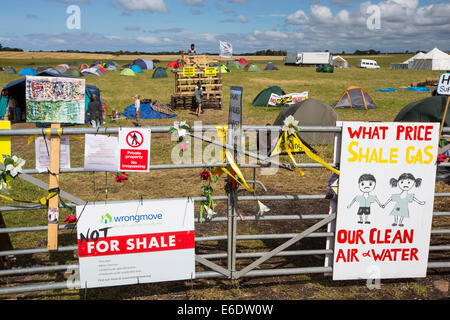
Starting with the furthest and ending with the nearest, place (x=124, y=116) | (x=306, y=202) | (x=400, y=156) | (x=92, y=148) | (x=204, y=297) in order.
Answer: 1. (x=124, y=116)
2. (x=306, y=202)
3. (x=204, y=297)
4. (x=400, y=156)
5. (x=92, y=148)

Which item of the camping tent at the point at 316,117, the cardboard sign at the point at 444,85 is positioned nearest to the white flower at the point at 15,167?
the cardboard sign at the point at 444,85

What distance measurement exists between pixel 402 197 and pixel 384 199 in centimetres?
23

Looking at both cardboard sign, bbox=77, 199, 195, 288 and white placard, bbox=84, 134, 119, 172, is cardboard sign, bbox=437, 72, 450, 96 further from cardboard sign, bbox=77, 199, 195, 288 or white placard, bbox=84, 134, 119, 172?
white placard, bbox=84, 134, 119, 172

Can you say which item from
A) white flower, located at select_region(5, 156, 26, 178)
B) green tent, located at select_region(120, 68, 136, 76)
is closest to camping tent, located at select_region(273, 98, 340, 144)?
white flower, located at select_region(5, 156, 26, 178)

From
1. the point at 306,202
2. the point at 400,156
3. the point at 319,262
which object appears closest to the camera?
the point at 400,156

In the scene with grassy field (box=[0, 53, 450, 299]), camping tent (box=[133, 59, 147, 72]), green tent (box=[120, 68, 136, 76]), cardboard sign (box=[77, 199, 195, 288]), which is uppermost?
camping tent (box=[133, 59, 147, 72])

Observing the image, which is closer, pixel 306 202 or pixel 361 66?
pixel 306 202

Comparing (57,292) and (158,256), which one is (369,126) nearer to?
(158,256)

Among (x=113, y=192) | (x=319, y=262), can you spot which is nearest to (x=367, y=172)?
(x=319, y=262)

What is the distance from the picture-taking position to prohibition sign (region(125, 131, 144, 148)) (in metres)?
3.99

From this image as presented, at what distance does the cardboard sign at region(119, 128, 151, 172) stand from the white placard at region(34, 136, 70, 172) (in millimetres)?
627

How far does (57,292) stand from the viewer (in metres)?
4.76

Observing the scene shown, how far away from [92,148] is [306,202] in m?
5.36

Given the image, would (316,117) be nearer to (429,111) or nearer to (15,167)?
(429,111)
